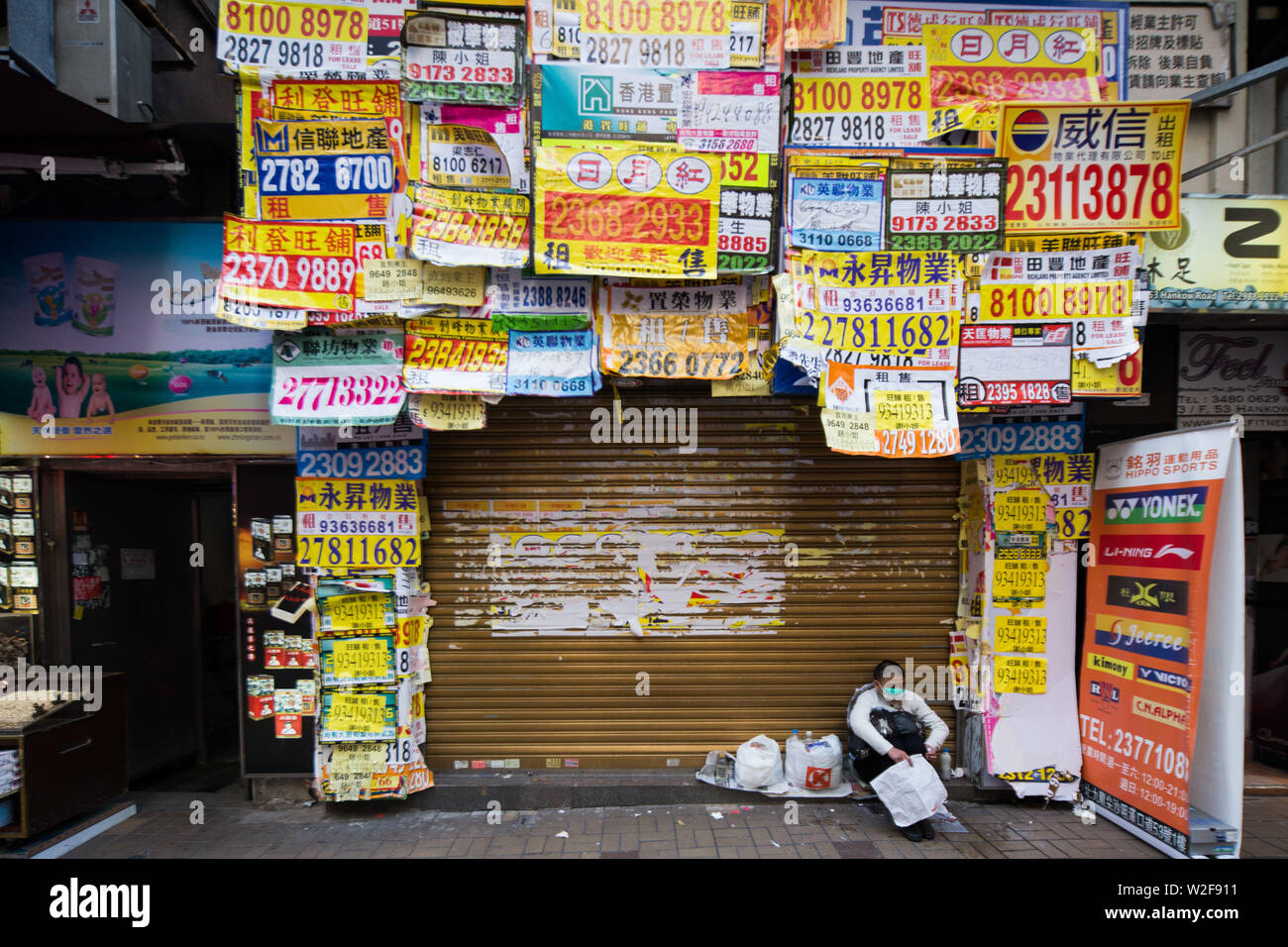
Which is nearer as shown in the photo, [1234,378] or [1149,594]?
[1149,594]

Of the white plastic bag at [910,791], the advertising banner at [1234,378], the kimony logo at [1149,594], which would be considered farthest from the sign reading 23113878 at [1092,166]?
the white plastic bag at [910,791]

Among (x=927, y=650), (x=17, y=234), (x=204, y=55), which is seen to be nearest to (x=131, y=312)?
(x=17, y=234)

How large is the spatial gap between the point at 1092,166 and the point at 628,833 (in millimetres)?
6212

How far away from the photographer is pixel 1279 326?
233 inches

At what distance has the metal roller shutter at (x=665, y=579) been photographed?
580cm

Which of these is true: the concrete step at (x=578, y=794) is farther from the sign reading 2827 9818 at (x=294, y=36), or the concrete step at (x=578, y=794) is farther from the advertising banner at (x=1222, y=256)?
the sign reading 2827 9818 at (x=294, y=36)

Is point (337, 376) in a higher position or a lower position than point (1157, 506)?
higher

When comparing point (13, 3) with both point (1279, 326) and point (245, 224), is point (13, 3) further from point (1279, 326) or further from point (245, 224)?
point (1279, 326)

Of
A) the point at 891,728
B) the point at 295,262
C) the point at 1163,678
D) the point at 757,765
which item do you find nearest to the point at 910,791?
the point at 891,728

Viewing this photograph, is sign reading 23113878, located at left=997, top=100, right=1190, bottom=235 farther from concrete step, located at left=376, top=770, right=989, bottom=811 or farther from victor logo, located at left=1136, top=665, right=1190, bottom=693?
concrete step, located at left=376, top=770, right=989, bottom=811

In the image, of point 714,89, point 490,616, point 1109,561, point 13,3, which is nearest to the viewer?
point 13,3

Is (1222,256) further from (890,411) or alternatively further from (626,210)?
(626,210)

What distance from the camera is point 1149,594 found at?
16.4 feet

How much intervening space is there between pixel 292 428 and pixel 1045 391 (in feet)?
19.8
